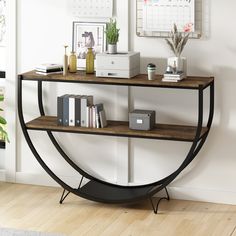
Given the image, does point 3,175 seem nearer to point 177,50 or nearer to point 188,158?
point 188,158

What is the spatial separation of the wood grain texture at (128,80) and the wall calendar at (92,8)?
1.37 feet

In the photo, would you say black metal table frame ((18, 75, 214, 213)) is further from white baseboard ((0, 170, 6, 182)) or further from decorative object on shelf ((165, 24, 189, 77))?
white baseboard ((0, 170, 6, 182))

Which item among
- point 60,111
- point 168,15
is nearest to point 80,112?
point 60,111

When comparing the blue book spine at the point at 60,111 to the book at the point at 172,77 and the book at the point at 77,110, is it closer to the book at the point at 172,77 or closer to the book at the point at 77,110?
the book at the point at 77,110

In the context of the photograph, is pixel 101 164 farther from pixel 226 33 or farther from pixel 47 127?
pixel 226 33

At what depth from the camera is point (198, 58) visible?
466 cm

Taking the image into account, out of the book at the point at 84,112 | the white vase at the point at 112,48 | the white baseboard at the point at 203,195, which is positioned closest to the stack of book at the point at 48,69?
the book at the point at 84,112

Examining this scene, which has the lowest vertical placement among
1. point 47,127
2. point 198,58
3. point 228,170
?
point 228,170

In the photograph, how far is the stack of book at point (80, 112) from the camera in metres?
4.63

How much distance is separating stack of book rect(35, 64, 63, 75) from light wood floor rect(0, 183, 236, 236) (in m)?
0.87

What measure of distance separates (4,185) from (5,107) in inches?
22.1

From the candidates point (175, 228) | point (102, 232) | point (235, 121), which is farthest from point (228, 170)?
point (102, 232)

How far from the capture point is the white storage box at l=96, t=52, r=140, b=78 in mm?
4484

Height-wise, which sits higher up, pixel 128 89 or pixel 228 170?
pixel 128 89
